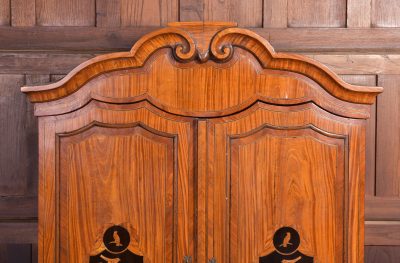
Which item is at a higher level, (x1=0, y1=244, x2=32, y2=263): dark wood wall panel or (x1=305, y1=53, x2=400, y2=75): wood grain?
(x1=305, y1=53, x2=400, y2=75): wood grain

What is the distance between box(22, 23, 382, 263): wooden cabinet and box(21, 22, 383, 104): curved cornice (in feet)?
0.04

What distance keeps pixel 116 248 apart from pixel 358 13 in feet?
5.36

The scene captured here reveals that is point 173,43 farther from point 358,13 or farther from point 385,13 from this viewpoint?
point 385,13

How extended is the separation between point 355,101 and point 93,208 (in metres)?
1.08

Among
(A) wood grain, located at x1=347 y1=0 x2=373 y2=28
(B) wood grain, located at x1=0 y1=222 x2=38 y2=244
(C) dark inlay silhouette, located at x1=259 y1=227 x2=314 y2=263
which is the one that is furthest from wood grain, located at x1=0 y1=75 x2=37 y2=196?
(A) wood grain, located at x1=347 y1=0 x2=373 y2=28

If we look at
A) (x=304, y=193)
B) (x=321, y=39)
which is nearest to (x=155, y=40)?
(x=304, y=193)

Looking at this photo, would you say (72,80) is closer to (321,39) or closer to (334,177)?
(334,177)

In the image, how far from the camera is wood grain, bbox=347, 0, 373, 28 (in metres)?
2.57

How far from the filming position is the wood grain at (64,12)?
8.43 feet

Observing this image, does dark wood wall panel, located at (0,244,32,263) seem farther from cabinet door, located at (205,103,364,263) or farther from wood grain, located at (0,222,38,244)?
cabinet door, located at (205,103,364,263)

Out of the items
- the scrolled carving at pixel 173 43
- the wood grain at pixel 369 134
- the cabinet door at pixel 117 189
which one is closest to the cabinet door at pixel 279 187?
the cabinet door at pixel 117 189

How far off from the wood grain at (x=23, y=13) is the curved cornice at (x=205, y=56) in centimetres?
76

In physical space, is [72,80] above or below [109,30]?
below

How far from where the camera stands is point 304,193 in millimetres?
1976
